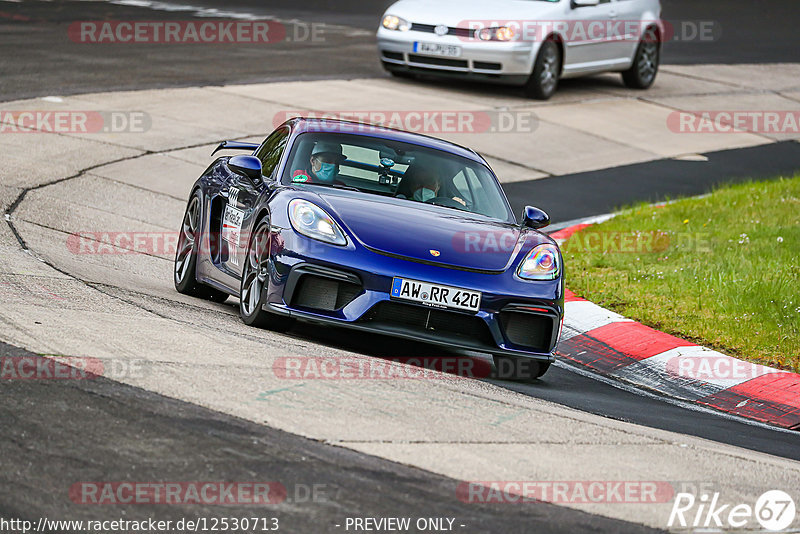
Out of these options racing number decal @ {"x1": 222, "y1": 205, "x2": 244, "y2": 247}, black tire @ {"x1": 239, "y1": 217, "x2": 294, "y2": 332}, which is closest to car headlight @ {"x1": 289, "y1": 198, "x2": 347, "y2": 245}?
black tire @ {"x1": 239, "y1": 217, "x2": 294, "y2": 332}

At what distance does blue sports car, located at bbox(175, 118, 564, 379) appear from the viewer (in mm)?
6879

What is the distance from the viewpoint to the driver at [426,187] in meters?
8.02

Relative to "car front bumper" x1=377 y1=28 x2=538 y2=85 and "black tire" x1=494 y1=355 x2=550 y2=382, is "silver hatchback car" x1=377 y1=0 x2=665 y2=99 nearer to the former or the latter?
"car front bumper" x1=377 y1=28 x2=538 y2=85

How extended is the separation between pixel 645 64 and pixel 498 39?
12.5ft

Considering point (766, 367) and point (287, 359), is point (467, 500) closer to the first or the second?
point (287, 359)

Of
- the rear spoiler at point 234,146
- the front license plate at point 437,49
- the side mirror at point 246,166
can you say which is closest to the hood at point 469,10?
the front license plate at point 437,49

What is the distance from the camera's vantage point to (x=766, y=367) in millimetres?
8219

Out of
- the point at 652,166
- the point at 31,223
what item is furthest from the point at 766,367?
the point at 652,166

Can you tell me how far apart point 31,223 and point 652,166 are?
8.82 metres

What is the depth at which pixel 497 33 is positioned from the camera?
17.7m

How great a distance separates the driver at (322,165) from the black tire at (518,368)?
5.12 ft

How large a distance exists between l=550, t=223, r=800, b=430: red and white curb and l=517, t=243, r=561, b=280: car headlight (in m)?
1.12

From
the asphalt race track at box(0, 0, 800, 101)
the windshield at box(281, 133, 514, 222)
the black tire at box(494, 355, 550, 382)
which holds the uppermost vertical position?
the windshield at box(281, 133, 514, 222)

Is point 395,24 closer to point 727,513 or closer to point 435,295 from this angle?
point 435,295
